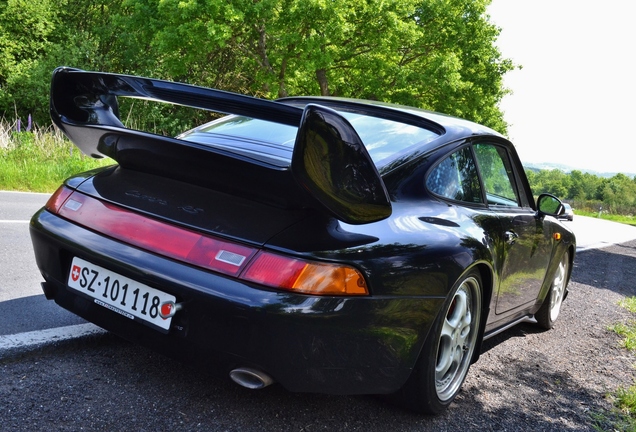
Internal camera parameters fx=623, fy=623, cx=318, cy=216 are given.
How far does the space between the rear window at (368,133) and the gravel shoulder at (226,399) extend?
3.89 ft

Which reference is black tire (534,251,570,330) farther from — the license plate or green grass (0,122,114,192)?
green grass (0,122,114,192)

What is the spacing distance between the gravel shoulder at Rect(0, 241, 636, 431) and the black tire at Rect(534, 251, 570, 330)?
2.43 ft

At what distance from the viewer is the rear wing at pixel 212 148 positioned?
218cm

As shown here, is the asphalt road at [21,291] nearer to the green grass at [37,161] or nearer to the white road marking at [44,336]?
the white road marking at [44,336]

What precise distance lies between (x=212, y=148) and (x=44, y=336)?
1.48 meters

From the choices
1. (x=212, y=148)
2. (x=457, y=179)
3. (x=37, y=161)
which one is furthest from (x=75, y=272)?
(x=37, y=161)

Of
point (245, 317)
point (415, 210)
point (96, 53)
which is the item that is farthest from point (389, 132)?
point (96, 53)

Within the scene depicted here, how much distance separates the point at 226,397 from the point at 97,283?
30.6 inches

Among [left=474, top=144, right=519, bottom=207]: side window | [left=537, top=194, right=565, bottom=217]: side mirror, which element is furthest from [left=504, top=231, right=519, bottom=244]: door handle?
[left=537, top=194, right=565, bottom=217]: side mirror

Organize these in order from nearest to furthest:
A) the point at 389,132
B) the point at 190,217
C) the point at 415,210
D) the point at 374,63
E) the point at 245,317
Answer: the point at 245,317 < the point at 190,217 < the point at 415,210 < the point at 389,132 < the point at 374,63

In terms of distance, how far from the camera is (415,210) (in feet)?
9.29

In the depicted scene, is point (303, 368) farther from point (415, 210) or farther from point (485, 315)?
point (485, 315)

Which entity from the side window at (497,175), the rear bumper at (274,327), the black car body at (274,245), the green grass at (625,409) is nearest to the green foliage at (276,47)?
the side window at (497,175)

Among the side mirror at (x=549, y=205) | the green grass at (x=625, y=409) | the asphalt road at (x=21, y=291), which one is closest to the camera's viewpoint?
the green grass at (x=625, y=409)
